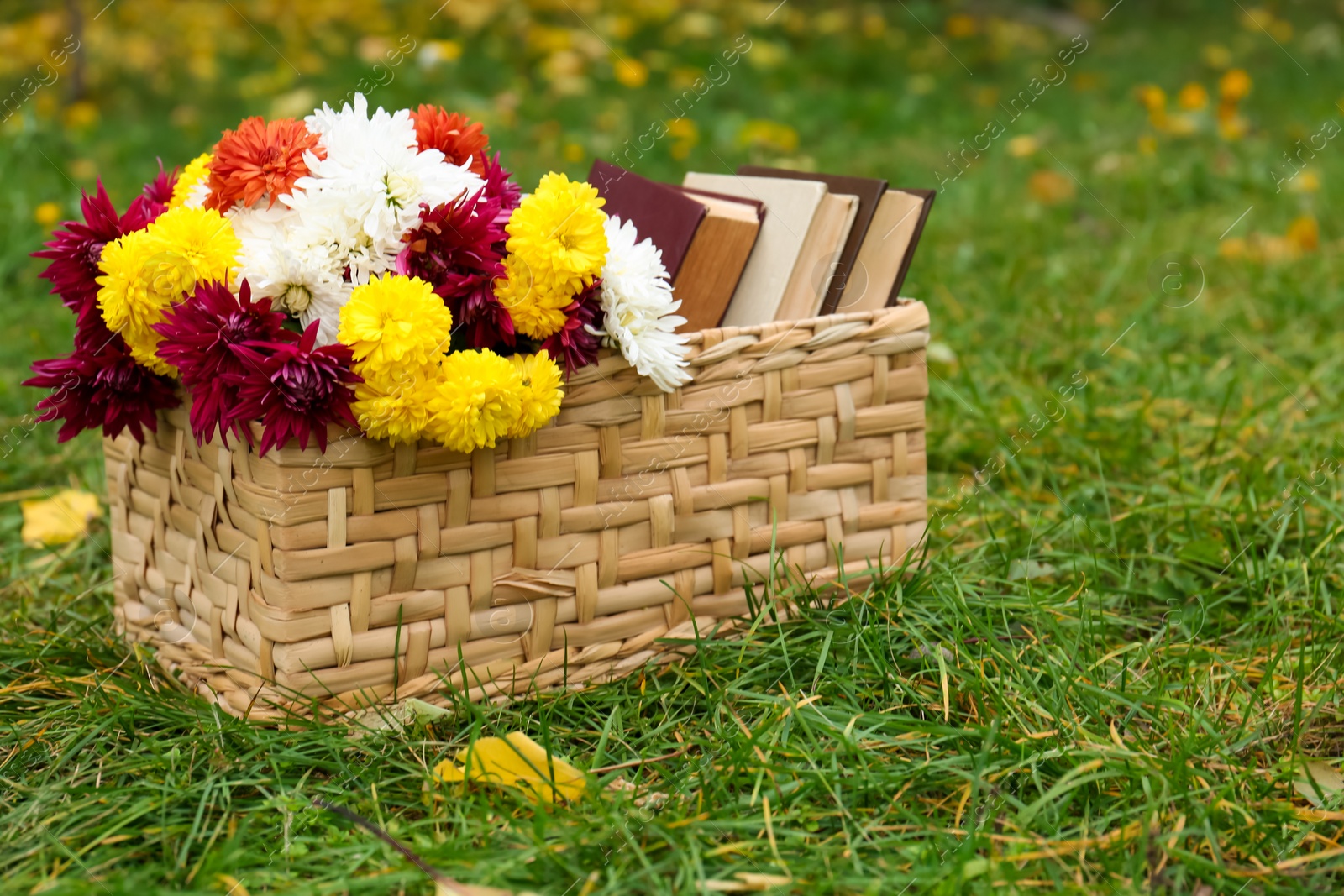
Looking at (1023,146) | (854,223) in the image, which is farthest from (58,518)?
(1023,146)

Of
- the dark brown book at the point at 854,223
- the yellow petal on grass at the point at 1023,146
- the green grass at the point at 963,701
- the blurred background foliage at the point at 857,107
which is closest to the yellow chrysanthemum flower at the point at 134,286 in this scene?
the green grass at the point at 963,701

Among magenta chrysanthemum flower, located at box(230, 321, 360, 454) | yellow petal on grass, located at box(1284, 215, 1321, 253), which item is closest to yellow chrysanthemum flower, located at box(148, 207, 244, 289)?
magenta chrysanthemum flower, located at box(230, 321, 360, 454)

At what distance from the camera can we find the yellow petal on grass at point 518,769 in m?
1.30

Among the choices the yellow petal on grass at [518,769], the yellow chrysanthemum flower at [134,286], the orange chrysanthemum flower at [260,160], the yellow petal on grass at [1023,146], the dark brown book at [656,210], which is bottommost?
the yellow petal on grass at [518,769]

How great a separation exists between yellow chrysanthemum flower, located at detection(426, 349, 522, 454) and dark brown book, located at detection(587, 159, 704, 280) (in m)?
0.36

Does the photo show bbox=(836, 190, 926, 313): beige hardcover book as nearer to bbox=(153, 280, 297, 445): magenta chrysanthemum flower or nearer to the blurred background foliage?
the blurred background foliage

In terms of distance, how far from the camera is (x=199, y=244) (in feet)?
4.48

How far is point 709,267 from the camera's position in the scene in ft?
5.68

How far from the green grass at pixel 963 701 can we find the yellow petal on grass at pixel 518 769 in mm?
22

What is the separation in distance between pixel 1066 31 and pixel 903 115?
3314 millimetres

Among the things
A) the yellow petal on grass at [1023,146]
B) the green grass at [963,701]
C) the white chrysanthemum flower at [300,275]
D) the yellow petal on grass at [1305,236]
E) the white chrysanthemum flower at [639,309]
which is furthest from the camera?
Answer: the yellow petal on grass at [1023,146]

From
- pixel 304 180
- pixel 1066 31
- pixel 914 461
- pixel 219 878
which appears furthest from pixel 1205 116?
pixel 219 878

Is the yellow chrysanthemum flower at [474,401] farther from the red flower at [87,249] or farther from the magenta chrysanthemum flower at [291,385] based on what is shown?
the red flower at [87,249]

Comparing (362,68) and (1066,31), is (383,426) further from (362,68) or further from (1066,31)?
(1066,31)
